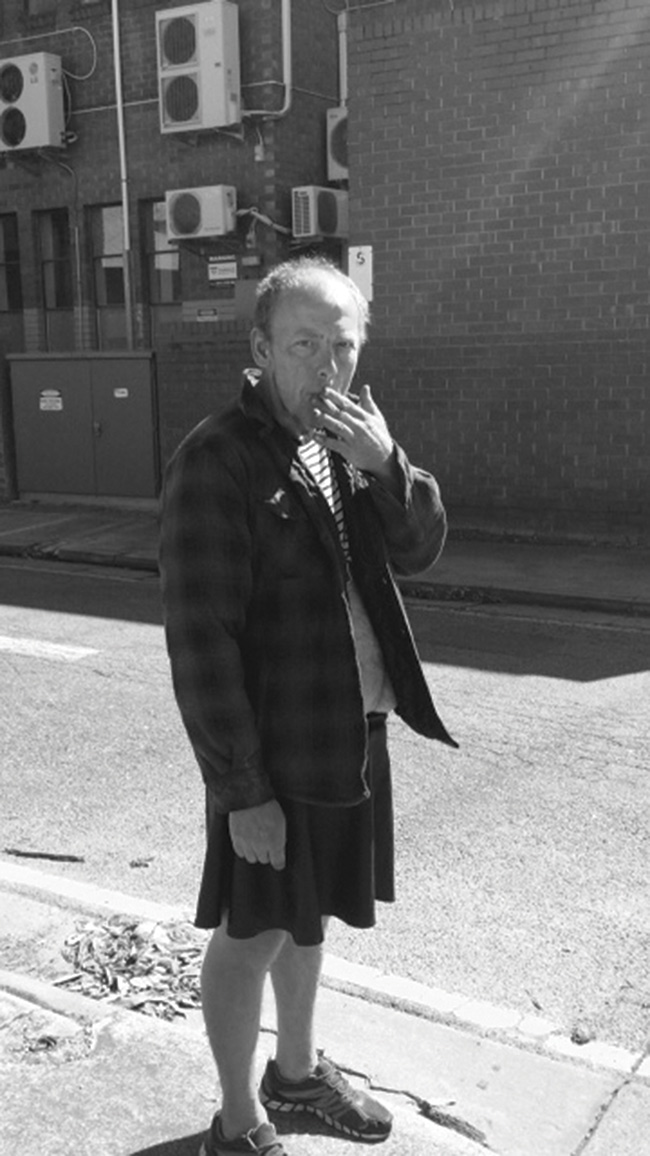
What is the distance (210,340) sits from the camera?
539 inches

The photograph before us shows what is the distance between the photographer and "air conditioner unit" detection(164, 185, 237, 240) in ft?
45.0

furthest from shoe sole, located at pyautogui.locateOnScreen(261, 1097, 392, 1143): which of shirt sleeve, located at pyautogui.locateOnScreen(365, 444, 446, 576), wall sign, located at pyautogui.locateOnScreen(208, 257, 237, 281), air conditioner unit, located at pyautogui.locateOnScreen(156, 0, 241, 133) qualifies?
air conditioner unit, located at pyautogui.locateOnScreen(156, 0, 241, 133)

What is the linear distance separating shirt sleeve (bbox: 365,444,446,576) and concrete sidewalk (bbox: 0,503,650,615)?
22.5 feet

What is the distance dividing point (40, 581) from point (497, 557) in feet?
13.9

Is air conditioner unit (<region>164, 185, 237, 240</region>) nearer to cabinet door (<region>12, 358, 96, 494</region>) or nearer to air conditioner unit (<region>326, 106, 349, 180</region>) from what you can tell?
air conditioner unit (<region>326, 106, 349, 180</region>)

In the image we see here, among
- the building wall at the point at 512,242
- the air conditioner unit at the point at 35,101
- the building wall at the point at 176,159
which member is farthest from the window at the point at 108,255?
the building wall at the point at 512,242

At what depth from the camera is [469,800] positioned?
17.1 ft

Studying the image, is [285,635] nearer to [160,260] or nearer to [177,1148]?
[177,1148]

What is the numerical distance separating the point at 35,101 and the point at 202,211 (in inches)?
130

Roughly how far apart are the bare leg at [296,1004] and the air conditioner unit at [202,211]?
12095mm

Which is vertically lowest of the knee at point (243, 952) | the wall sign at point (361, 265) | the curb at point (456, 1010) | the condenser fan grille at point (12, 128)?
the curb at point (456, 1010)

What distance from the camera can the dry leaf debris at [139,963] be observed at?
3437 mm

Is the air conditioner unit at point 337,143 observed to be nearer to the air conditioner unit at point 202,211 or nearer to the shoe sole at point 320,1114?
the air conditioner unit at point 202,211

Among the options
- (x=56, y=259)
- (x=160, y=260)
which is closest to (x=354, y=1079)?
(x=160, y=260)
